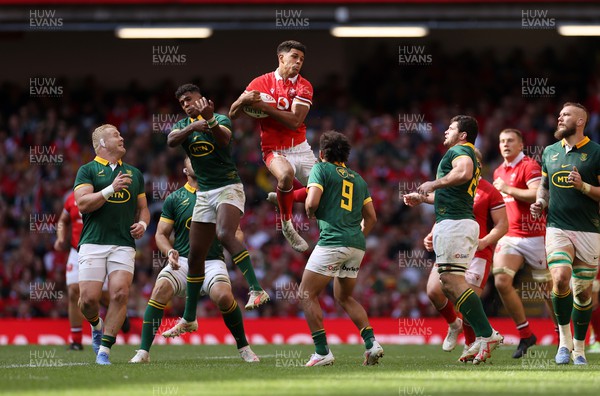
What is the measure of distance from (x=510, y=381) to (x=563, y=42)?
18.7 metres

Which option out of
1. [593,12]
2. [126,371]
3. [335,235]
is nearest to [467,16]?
[593,12]

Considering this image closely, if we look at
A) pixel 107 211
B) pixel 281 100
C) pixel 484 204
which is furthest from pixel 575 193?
pixel 107 211

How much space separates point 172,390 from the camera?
846 centimetres

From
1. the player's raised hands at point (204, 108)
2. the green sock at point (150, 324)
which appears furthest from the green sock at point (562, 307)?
the green sock at point (150, 324)

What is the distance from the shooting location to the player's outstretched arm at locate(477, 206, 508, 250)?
12.9 metres

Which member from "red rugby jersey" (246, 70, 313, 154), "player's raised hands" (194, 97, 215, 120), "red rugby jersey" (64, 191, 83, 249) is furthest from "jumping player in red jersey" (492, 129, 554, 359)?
"red rugby jersey" (64, 191, 83, 249)

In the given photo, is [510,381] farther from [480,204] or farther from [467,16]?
[467,16]

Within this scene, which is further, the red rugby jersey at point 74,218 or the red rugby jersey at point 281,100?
the red rugby jersey at point 74,218

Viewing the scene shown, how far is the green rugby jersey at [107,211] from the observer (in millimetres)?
11961

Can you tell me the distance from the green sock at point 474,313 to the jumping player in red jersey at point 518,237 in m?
2.78

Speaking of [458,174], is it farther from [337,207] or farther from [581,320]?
[581,320]

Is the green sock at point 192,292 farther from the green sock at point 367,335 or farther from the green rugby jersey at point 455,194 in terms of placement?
the green rugby jersey at point 455,194

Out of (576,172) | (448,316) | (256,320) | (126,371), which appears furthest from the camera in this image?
(256,320)

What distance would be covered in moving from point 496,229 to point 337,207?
2.40m
